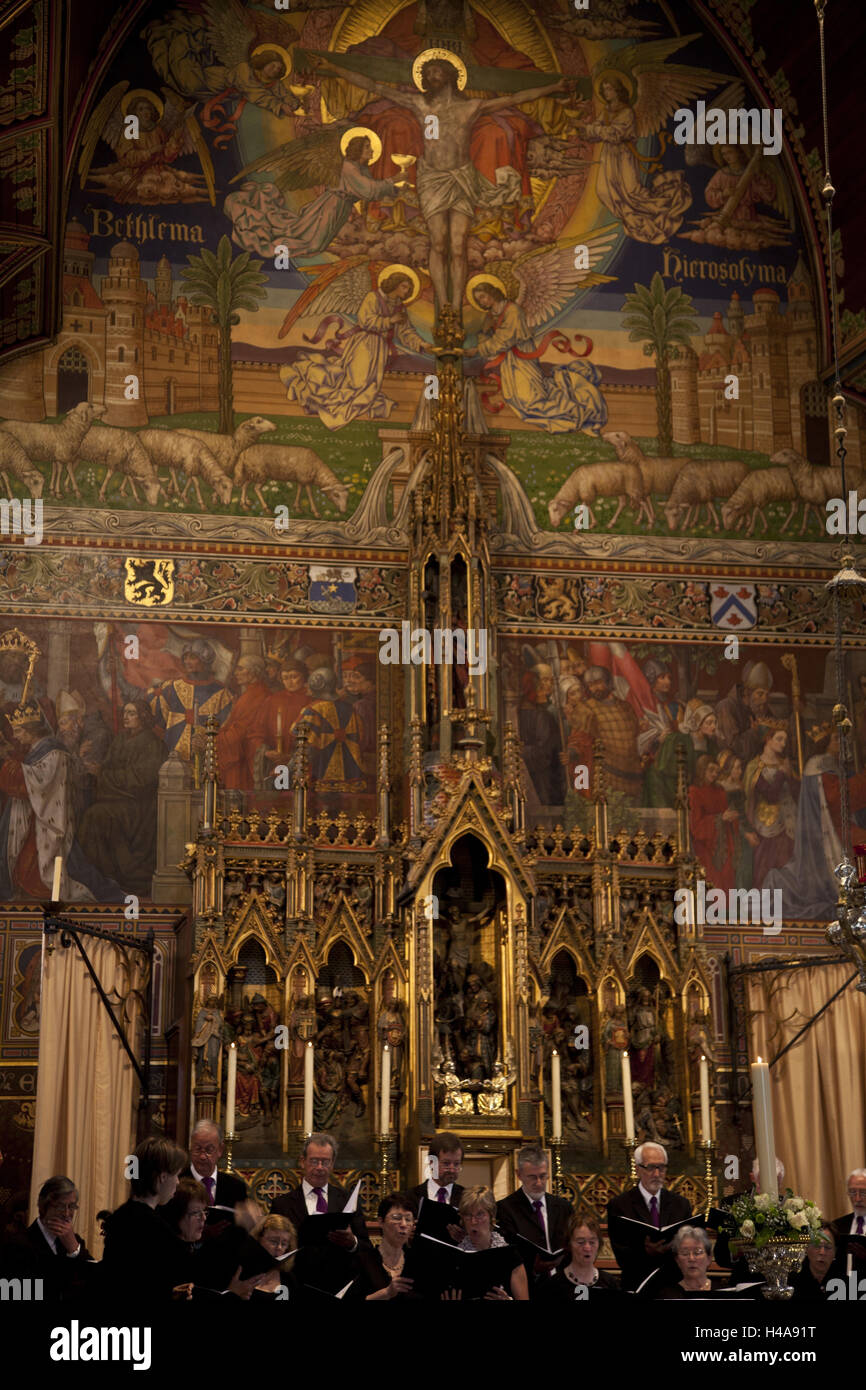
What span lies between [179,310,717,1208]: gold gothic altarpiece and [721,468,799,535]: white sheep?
131 inches

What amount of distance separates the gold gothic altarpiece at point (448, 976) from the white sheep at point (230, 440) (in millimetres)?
3016

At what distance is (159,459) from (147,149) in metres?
2.95

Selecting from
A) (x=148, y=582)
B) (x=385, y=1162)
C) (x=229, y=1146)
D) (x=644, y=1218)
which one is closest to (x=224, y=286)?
(x=148, y=582)

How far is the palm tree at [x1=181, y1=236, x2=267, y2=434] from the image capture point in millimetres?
16516

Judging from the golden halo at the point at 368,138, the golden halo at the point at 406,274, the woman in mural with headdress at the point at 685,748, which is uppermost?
the golden halo at the point at 368,138

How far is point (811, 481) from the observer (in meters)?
16.9

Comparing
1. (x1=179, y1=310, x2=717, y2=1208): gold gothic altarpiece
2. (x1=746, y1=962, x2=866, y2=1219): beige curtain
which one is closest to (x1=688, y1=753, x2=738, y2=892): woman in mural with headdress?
(x1=746, y1=962, x2=866, y2=1219): beige curtain

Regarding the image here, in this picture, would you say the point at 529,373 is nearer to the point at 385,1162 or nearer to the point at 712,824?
the point at 712,824

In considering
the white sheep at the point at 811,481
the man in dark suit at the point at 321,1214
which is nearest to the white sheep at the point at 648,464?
the white sheep at the point at 811,481

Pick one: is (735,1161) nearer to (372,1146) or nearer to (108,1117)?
(372,1146)

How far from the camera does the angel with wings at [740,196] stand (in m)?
17.5

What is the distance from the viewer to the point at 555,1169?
43.5 feet

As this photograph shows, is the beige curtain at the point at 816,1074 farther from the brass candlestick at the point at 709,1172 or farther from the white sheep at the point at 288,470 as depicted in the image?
the white sheep at the point at 288,470
